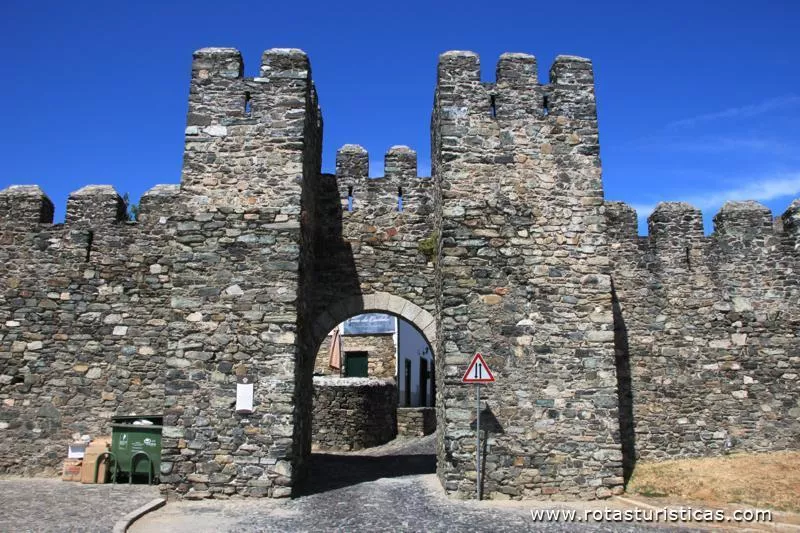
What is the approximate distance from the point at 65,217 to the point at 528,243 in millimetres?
7907

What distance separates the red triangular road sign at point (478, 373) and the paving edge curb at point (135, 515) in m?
4.05

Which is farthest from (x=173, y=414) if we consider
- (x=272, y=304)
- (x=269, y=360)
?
(x=272, y=304)

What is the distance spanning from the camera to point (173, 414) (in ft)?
25.3

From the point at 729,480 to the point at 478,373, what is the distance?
12.9 ft

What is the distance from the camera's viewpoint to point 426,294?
970 cm

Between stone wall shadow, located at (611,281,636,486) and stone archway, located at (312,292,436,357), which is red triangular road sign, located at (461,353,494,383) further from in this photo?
stone wall shadow, located at (611,281,636,486)

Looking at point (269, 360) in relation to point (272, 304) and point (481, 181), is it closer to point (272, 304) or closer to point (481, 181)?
point (272, 304)

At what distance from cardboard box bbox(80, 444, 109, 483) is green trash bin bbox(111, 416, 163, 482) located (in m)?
0.27

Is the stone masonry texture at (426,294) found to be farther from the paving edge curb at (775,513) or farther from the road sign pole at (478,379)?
the paving edge curb at (775,513)

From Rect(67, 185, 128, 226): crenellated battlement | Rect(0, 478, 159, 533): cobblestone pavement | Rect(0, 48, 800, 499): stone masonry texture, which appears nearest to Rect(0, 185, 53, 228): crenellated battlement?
Rect(0, 48, 800, 499): stone masonry texture

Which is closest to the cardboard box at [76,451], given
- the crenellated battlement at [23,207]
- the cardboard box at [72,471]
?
the cardboard box at [72,471]

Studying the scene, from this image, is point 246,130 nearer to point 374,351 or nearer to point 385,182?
point 385,182

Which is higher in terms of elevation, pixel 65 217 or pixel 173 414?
pixel 65 217

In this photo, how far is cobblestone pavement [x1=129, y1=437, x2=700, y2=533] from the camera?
20.5ft
